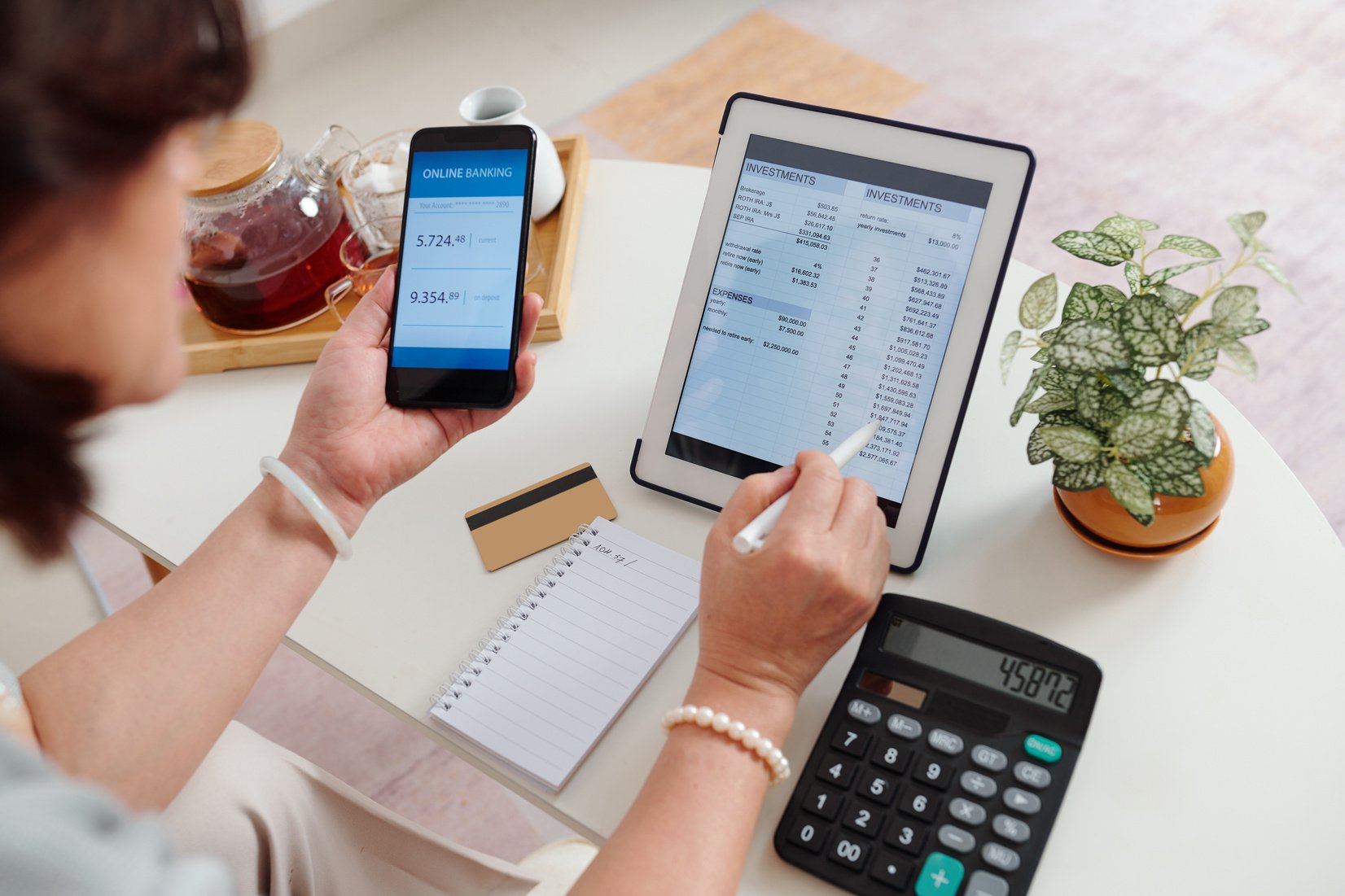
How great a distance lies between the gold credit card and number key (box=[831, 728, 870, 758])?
294 millimetres

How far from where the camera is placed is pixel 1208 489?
746mm

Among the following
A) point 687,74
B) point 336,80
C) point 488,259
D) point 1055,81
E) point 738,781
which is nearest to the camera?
point 738,781

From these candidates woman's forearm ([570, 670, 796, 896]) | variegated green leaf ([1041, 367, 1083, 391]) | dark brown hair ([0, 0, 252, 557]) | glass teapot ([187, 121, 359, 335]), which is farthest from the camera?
glass teapot ([187, 121, 359, 335])

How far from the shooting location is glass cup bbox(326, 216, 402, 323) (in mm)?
1132

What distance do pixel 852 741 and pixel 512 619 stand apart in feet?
0.97

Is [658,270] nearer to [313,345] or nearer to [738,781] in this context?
[313,345]

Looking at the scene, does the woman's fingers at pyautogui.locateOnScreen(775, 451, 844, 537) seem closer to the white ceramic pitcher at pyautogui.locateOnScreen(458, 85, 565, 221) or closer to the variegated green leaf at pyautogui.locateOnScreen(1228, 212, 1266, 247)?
the variegated green leaf at pyautogui.locateOnScreen(1228, 212, 1266, 247)

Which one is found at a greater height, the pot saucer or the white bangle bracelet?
the pot saucer

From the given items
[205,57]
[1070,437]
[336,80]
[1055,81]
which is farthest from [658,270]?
[336,80]

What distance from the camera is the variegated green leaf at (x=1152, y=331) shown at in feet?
2.26

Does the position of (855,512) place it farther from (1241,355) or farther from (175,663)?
(175,663)

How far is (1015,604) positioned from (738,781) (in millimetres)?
283

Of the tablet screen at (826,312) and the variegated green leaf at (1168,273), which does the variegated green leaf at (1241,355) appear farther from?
the tablet screen at (826,312)

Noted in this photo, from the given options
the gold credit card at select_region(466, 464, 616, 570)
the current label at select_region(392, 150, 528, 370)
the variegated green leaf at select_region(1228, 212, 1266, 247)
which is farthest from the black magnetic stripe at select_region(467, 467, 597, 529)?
the variegated green leaf at select_region(1228, 212, 1266, 247)
